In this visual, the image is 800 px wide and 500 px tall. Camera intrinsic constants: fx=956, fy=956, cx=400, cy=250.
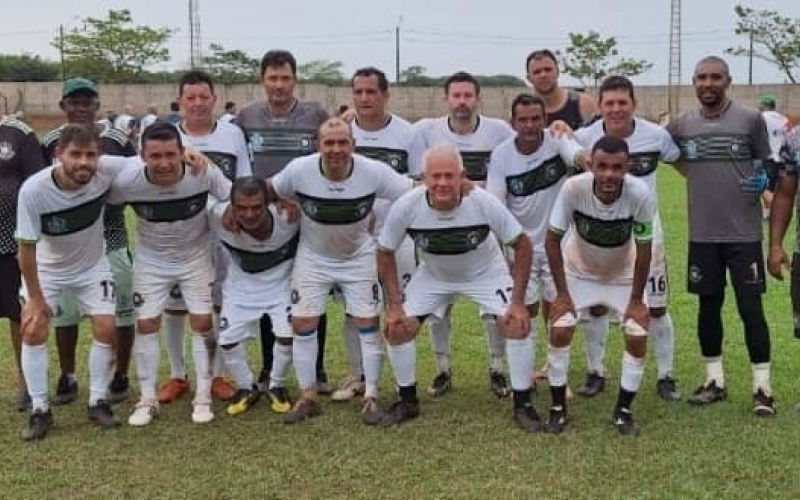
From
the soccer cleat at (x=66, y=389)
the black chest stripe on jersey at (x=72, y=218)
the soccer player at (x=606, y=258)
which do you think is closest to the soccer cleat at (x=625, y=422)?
the soccer player at (x=606, y=258)

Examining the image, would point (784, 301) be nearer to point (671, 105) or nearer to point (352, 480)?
point (352, 480)

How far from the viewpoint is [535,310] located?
268 inches

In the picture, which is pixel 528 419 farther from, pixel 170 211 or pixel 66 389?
pixel 66 389

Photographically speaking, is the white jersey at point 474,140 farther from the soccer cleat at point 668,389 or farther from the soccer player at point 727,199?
the soccer cleat at point 668,389

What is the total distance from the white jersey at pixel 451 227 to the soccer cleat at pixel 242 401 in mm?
1422

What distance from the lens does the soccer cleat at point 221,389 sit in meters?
6.79

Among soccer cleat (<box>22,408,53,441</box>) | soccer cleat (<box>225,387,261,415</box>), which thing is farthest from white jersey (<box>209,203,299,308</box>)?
soccer cleat (<box>22,408,53,441</box>)

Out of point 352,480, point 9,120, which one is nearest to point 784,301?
point 352,480

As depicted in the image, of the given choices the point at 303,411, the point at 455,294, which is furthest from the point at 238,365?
the point at 455,294

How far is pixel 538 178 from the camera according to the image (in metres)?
6.64

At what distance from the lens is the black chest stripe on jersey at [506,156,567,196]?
6.62 meters

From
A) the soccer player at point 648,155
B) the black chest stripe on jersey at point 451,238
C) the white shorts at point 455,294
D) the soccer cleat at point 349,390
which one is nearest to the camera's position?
the black chest stripe on jersey at point 451,238

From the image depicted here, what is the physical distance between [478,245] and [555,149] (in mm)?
965

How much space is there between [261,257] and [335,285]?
0.54 m
